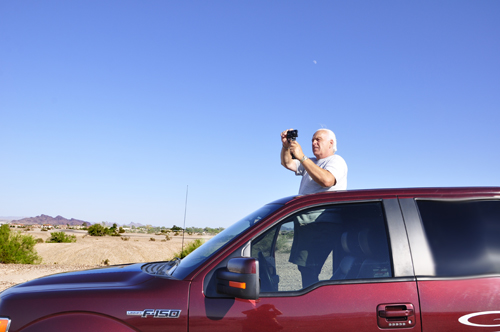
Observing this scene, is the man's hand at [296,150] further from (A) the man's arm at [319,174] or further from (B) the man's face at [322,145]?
(B) the man's face at [322,145]

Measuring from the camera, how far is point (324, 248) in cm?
276

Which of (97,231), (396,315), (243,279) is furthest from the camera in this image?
(97,231)

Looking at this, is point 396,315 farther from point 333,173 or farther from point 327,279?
point 333,173

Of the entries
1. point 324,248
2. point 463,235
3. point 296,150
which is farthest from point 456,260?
point 296,150

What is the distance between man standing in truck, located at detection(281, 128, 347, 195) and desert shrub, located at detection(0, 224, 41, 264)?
55.1 ft

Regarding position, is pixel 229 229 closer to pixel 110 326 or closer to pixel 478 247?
pixel 110 326

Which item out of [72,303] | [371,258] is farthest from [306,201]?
[72,303]

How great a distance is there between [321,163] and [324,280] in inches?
82.4

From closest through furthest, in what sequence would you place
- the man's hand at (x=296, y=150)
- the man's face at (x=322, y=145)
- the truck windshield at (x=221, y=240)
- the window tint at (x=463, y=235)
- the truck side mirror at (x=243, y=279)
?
1. the truck side mirror at (x=243, y=279)
2. the window tint at (x=463, y=235)
3. the truck windshield at (x=221, y=240)
4. the man's hand at (x=296, y=150)
5. the man's face at (x=322, y=145)

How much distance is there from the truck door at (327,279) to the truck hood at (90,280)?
0.58 metres

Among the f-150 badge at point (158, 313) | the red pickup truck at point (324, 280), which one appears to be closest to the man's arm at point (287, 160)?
the red pickup truck at point (324, 280)

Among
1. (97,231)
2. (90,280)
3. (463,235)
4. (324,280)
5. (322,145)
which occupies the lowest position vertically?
(97,231)

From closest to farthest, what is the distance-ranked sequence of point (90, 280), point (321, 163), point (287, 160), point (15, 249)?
1. point (90, 280)
2. point (321, 163)
3. point (287, 160)
4. point (15, 249)

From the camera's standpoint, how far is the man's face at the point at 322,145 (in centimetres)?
452
